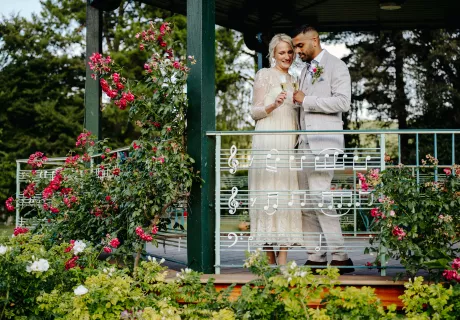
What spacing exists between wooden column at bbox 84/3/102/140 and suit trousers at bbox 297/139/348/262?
10.4 feet

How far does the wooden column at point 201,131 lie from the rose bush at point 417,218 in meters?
1.37

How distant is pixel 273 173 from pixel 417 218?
4.38 feet

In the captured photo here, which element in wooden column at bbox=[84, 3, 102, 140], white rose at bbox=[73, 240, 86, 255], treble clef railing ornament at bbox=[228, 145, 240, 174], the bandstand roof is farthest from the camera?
the bandstand roof

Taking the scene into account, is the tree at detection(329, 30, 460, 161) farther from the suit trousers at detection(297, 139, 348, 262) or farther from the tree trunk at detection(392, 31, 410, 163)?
the suit trousers at detection(297, 139, 348, 262)

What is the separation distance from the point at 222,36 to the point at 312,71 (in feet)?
61.6

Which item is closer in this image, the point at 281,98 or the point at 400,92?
the point at 281,98

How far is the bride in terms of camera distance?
5.40 meters

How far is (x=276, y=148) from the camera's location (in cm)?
547

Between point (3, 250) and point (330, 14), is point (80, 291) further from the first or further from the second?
point (330, 14)

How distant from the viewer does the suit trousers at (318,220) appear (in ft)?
17.0

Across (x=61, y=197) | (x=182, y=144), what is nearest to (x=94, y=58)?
(x=182, y=144)

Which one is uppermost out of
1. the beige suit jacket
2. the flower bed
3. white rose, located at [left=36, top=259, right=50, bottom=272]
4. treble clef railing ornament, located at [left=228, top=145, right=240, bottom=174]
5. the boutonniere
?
the boutonniere

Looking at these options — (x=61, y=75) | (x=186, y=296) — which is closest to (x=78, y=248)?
(x=186, y=296)

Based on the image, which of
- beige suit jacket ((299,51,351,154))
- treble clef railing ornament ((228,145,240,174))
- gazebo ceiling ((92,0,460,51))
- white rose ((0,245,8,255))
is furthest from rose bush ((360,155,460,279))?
gazebo ceiling ((92,0,460,51))
